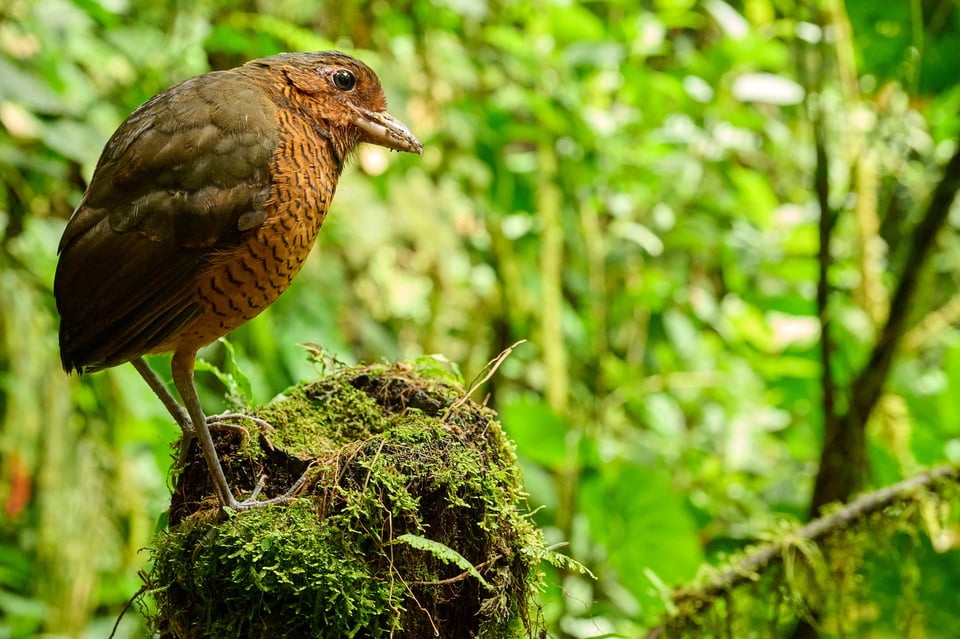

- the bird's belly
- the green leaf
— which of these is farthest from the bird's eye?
the green leaf

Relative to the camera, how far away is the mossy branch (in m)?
2.30

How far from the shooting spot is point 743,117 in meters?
4.16

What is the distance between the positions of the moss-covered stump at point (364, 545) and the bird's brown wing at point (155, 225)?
1.05ft

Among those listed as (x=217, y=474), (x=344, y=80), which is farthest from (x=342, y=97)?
(x=217, y=474)

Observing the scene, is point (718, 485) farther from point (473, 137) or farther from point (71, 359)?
point (71, 359)

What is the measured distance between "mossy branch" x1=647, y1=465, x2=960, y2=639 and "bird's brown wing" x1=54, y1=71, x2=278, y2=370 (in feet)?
4.52

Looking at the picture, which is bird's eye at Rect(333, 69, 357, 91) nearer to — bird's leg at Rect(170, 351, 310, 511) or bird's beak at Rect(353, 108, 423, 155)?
bird's beak at Rect(353, 108, 423, 155)

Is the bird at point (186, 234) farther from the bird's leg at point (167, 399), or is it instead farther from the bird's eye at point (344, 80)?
the bird's eye at point (344, 80)

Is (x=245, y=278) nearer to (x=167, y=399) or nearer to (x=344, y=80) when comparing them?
(x=167, y=399)

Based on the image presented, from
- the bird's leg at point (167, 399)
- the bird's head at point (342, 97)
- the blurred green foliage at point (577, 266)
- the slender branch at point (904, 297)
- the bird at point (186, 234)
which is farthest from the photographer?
the blurred green foliage at point (577, 266)

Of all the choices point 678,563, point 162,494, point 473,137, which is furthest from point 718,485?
point 162,494

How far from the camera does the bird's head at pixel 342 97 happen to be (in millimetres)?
2115

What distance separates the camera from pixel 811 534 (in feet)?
7.82

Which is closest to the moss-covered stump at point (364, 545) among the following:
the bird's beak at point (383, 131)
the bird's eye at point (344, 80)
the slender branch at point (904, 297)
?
the bird's beak at point (383, 131)
